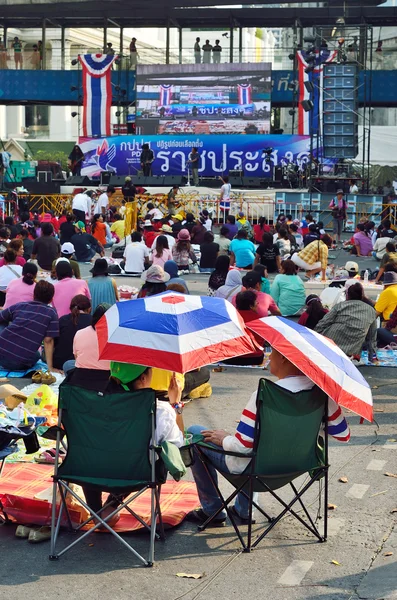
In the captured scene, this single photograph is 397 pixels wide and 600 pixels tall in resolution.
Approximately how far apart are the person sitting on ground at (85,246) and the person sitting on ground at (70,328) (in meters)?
11.6

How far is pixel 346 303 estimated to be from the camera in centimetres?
1140

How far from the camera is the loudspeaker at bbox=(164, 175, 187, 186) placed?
120 feet

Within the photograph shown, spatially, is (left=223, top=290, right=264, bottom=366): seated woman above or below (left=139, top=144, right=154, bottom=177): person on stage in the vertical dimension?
below

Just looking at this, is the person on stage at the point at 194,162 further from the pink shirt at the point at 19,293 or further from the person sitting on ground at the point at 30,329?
the person sitting on ground at the point at 30,329

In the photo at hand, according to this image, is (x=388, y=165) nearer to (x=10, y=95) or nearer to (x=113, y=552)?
(x=10, y=95)

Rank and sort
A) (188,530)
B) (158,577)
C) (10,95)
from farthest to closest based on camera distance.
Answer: (10,95) → (188,530) → (158,577)

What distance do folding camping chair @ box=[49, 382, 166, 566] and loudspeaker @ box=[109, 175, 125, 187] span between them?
106 ft

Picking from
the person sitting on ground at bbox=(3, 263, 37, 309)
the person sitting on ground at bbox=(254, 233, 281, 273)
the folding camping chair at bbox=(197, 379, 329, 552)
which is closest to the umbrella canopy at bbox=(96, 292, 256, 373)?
the folding camping chair at bbox=(197, 379, 329, 552)

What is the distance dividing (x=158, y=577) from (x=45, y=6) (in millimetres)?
41009

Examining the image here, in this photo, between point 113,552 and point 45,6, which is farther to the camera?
point 45,6

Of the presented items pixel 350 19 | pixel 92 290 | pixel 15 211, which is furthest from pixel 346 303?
pixel 350 19

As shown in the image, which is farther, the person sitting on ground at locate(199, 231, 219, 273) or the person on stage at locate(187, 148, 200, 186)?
the person on stage at locate(187, 148, 200, 186)

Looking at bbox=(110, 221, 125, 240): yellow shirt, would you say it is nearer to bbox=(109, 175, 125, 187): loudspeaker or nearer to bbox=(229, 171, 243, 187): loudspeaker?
bbox=(229, 171, 243, 187): loudspeaker

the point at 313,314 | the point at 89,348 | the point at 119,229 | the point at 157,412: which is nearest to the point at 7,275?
the point at 313,314
